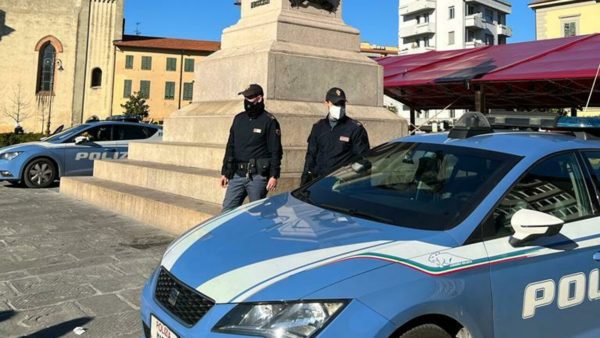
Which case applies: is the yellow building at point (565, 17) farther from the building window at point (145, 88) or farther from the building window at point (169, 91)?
the building window at point (145, 88)

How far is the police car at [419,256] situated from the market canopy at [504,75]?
13418 millimetres

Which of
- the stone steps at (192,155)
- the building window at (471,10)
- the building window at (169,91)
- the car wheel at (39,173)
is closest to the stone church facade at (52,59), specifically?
the building window at (169,91)

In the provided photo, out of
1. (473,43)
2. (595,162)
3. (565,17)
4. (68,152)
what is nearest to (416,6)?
(473,43)

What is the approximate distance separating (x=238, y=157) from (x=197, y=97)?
464cm

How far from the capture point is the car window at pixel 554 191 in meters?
2.72

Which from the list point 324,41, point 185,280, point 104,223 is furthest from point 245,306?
point 324,41

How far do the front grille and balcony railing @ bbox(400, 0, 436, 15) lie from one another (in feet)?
255

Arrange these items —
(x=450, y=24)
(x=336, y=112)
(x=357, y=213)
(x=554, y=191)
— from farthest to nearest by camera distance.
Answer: (x=450, y=24) < (x=336, y=112) < (x=554, y=191) < (x=357, y=213)

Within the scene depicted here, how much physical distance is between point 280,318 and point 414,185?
147 centimetres

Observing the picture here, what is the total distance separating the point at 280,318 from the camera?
201 centimetres

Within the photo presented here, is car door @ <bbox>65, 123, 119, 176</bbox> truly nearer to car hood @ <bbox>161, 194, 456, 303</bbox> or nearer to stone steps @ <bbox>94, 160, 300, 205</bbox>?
stone steps @ <bbox>94, 160, 300, 205</bbox>

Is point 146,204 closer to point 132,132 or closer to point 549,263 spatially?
point 549,263

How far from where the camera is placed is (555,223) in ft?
7.88

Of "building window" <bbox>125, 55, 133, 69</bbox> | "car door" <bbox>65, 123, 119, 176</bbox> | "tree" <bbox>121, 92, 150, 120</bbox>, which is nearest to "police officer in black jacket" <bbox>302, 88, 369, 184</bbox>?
"car door" <bbox>65, 123, 119, 176</bbox>
